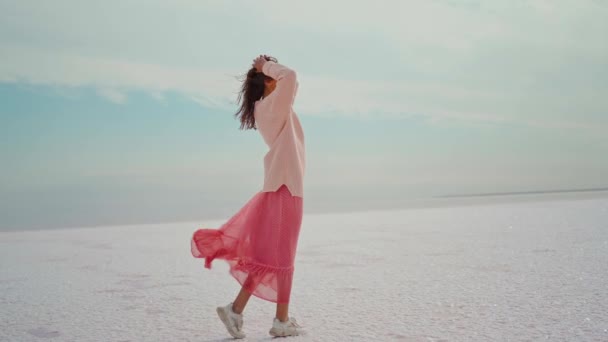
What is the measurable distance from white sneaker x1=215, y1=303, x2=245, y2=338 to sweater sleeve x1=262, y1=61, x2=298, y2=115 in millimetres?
1004

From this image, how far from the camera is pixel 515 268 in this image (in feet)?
13.6

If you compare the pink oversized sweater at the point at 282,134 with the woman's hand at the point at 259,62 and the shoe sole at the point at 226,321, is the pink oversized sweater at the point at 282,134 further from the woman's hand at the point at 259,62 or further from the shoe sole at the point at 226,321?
the shoe sole at the point at 226,321

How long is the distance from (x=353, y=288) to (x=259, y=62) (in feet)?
5.31

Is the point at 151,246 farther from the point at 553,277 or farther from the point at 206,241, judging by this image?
the point at 553,277

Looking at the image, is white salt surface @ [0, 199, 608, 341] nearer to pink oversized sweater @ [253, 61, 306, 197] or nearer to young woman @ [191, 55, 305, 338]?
young woman @ [191, 55, 305, 338]

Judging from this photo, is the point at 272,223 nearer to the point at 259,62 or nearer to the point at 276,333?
the point at 276,333

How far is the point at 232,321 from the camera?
9.00ft

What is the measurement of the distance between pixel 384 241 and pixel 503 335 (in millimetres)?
3426

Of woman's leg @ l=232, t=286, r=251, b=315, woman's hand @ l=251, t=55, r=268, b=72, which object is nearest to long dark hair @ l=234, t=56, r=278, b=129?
woman's hand @ l=251, t=55, r=268, b=72

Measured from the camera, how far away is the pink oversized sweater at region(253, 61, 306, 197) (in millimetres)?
2844

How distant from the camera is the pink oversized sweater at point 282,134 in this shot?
9.33ft

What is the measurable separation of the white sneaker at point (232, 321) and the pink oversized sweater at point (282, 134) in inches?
24.8

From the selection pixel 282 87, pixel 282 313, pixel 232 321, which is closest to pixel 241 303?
pixel 232 321

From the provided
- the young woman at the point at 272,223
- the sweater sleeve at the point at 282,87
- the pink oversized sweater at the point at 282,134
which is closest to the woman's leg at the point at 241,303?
the young woman at the point at 272,223
